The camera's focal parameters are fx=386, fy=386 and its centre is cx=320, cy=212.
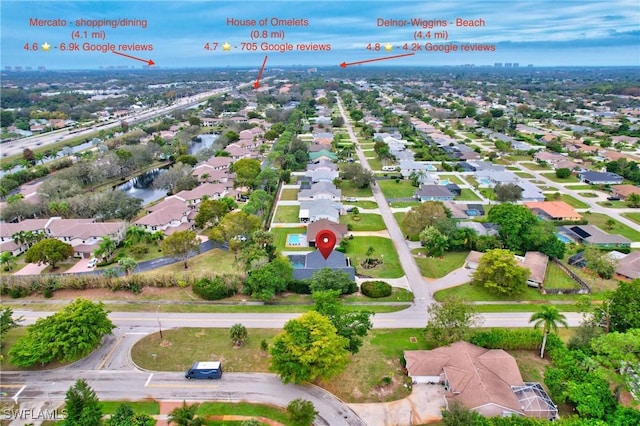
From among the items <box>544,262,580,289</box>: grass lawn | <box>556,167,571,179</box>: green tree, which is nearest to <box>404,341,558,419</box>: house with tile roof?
<box>544,262,580,289</box>: grass lawn

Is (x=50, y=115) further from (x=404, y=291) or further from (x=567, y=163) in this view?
(x=567, y=163)

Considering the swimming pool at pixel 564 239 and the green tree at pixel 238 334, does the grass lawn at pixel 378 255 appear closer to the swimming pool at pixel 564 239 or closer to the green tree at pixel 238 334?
the green tree at pixel 238 334

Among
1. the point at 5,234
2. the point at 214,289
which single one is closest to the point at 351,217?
the point at 214,289

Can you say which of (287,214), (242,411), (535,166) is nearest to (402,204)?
(287,214)

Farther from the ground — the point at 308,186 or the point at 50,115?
the point at 50,115

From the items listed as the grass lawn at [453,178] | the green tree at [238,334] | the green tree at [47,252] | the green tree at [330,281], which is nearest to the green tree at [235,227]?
the green tree at [330,281]

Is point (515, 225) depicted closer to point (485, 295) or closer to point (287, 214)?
point (485, 295)
